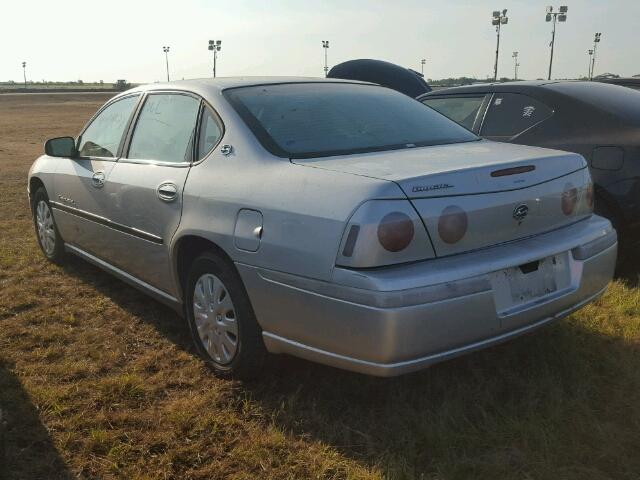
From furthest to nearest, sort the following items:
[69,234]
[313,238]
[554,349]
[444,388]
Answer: [69,234]
[554,349]
[444,388]
[313,238]

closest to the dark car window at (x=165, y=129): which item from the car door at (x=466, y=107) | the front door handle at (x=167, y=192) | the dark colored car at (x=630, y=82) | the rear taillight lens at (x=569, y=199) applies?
the front door handle at (x=167, y=192)

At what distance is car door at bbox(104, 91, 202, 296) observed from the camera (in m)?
3.32

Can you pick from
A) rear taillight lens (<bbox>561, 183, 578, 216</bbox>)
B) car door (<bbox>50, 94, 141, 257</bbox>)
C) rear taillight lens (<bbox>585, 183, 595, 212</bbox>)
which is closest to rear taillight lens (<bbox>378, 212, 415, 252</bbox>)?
rear taillight lens (<bbox>561, 183, 578, 216</bbox>)

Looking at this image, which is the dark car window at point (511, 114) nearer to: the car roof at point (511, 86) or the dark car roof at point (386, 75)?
the car roof at point (511, 86)

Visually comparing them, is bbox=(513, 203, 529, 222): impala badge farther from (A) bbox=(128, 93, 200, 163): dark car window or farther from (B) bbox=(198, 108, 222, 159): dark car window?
(A) bbox=(128, 93, 200, 163): dark car window

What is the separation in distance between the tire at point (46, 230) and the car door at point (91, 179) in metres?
0.23

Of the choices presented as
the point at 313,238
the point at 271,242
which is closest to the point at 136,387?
the point at 271,242

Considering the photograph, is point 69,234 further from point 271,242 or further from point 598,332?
point 598,332

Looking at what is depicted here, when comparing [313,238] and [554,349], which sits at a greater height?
[313,238]

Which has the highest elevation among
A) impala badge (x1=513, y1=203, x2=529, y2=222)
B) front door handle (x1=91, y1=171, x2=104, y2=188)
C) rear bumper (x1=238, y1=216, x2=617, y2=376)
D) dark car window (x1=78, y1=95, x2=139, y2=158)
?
dark car window (x1=78, y1=95, x2=139, y2=158)

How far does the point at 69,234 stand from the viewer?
15.7 ft

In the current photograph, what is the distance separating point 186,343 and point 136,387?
61 centimetres

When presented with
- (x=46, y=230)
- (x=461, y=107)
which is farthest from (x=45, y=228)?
(x=461, y=107)

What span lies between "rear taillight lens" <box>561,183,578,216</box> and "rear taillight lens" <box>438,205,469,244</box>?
0.67 metres
